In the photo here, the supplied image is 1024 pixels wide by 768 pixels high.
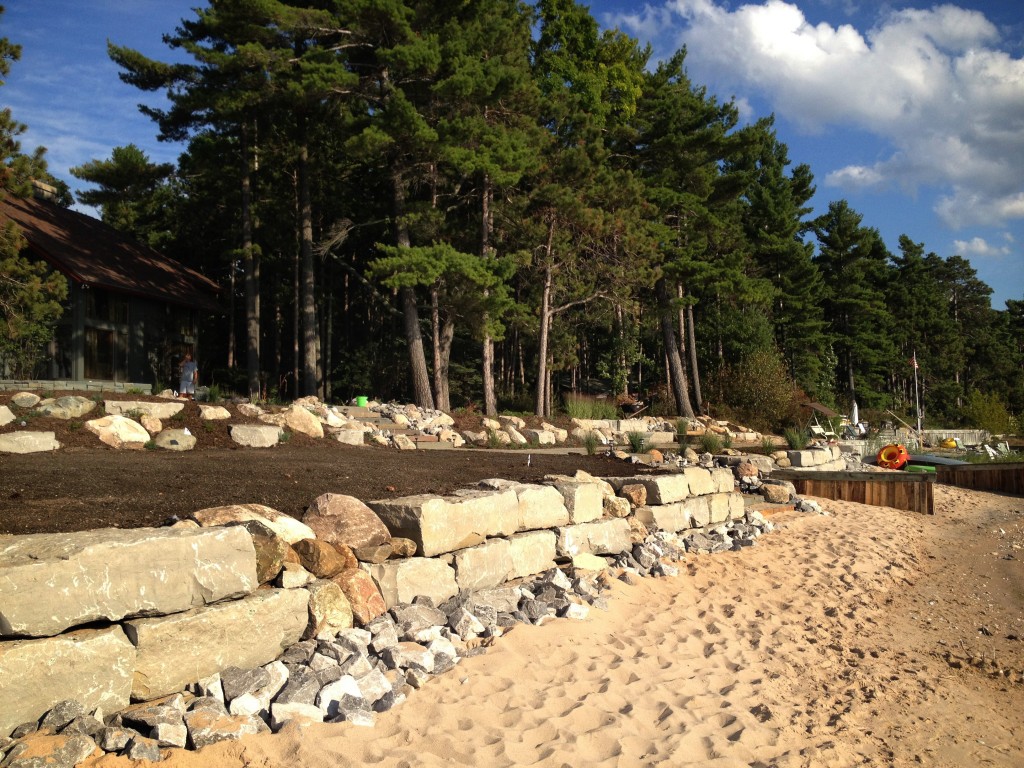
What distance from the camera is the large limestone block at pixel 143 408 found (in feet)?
31.9

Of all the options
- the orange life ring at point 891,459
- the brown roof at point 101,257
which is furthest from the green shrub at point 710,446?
the brown roof at point 101,257

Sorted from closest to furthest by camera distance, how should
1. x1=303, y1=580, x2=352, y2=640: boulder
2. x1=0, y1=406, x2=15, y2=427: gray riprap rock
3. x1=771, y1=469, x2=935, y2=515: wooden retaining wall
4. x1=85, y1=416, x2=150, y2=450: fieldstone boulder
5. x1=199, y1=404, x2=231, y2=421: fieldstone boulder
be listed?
x1=303, y1=580, x2=352, y2=640: boulder
x1=85, y1=416, x2=150, y2=450: fieldstone boulder
x1=0, y1=406, x2=15, y2=427: gray riprap rock
x1=199, y1=404, x2=231, y2=421: fieldstone boulder
x1=771, y1=469, x2=935, y2=515: wooden retaining wall

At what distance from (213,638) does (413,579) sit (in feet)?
4.78

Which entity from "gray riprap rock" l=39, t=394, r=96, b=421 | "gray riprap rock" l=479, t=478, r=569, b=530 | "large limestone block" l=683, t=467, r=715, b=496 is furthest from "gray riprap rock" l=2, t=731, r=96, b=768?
"gray riprap rock" l=39, t=394, r=96, b=421

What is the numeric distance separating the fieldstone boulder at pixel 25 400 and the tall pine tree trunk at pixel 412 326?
869 centimetres

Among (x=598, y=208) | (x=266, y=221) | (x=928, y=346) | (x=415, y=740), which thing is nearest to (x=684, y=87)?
(x=598, y=208)

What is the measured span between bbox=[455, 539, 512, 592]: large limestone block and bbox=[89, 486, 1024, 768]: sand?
54cm

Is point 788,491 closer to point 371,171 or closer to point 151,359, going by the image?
point 371,171

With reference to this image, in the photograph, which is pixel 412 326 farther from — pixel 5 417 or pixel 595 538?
pixel 595 538

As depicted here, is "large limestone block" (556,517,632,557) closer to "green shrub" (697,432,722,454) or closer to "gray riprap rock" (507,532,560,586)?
"gray riprap rock" (507,532,560,586)

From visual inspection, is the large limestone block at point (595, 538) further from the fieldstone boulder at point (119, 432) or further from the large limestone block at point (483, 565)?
Answer: the fieldstone boulder at point (119, 432)

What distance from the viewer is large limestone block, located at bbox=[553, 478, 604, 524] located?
668 cm

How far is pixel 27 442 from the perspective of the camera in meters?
7.44

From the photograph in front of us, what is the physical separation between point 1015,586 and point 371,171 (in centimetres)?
2056
